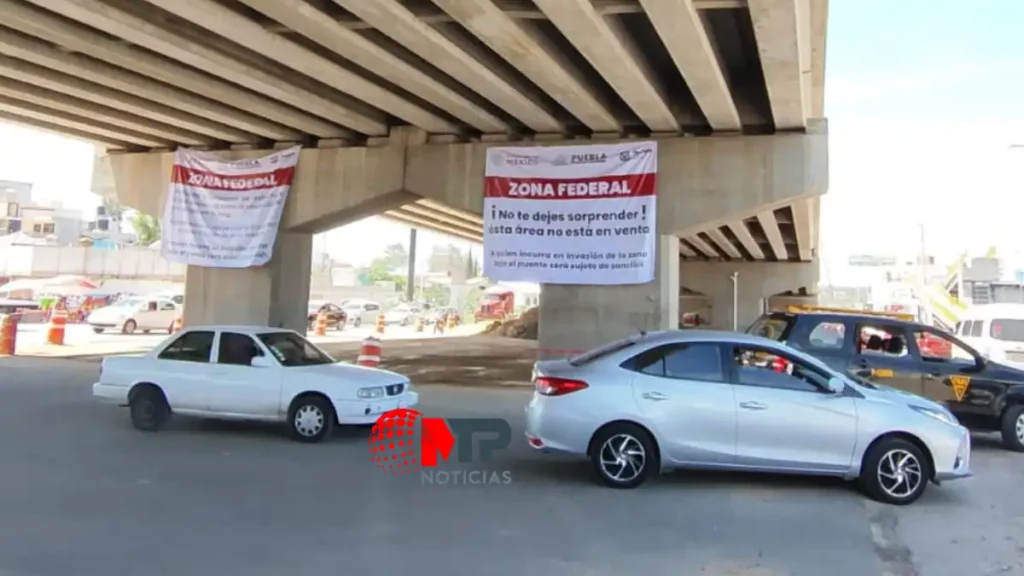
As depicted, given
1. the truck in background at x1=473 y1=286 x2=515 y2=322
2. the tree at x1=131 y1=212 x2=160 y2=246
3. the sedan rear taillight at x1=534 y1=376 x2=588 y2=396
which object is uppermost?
the tree at x1=131 y1=212 x2=160 y2=246

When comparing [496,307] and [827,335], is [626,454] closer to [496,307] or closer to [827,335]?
[827,335]

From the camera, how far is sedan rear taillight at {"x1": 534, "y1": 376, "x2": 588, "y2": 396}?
723 centimetres

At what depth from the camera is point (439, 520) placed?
19.9ft

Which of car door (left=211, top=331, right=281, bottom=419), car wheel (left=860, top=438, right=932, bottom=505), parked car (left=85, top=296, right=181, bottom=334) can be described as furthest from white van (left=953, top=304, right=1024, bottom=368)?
parked car (left=85, top=296, right=181, bottom=334)

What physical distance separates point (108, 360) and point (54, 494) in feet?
12.7

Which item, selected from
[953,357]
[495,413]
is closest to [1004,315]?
[953,357]

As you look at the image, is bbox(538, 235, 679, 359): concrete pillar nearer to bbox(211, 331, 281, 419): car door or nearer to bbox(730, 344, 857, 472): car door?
bbox(211, 331, 281, 419): car door

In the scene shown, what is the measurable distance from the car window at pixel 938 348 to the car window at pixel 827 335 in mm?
958

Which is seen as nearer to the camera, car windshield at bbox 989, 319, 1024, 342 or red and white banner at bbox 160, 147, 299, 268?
car windshield at bbox 989, 319, 1024, 342

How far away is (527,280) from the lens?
1702cm

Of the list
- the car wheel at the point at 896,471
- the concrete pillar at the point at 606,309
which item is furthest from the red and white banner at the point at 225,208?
the car wheel at the point at 896,471

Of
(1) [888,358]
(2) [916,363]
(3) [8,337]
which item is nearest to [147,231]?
(3) [8,337]

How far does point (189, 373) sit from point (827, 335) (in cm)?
813

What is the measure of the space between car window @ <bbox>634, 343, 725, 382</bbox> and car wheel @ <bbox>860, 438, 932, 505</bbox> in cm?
150
